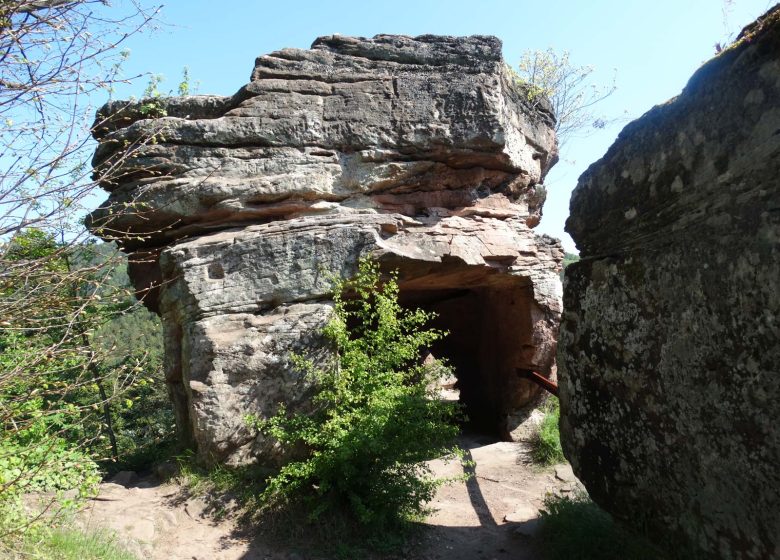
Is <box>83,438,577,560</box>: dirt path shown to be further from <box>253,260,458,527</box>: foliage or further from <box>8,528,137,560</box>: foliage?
<box>253,260,458,527</box>: foliage

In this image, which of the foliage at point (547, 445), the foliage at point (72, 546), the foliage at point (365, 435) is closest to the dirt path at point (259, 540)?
the foliage at point (72, 546)

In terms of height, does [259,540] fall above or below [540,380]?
below

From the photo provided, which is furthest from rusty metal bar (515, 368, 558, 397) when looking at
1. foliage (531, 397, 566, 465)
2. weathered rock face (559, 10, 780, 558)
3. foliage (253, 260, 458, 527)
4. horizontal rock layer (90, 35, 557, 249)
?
weathered rock face (559, 10, 780, 558)

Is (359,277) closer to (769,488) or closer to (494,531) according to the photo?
(494,531)

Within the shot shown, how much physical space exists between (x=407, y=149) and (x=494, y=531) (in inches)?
179

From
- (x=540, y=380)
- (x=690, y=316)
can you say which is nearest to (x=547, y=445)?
(x=540, y=380)

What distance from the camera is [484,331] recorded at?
9.89m

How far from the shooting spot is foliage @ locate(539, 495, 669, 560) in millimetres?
3703

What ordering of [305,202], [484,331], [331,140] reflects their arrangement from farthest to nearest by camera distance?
[484,331], [331,140], [305,202]

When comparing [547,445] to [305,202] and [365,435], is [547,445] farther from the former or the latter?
[305,202]

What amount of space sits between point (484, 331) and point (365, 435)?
5405 mm

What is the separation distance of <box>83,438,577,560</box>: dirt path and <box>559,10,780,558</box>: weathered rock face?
246 centimetres

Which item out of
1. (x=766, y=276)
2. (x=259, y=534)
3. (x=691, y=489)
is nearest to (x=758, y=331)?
(x=766, y=276)

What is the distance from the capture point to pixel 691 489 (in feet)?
7.44
